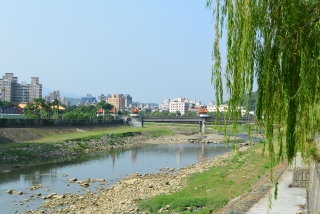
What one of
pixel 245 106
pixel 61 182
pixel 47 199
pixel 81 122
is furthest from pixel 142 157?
pixel 245 106

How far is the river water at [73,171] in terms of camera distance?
23388 millimetres

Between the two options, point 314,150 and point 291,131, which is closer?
point 291,131

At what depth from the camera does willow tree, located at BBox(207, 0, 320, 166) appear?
20.3ft

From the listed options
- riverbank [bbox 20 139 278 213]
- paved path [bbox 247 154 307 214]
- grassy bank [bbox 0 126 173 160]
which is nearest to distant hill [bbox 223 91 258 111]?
paved path [bbox 247 154 307 214]

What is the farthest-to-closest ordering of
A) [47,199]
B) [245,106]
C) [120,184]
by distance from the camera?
[120,184]
[47,199]
[245,106]

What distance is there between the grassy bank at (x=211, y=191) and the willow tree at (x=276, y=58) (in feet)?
31.6

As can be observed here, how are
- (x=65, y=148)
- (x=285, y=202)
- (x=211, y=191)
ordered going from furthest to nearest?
(x=65, y=148)
(x=211, y=191)
(x=285, y=202)

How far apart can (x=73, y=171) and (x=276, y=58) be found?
28.7m

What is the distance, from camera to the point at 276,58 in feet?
21.2

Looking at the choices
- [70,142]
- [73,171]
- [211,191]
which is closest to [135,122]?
[70,142]

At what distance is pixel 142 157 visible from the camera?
4528 cm

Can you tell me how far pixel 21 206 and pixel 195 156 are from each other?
1110 inches

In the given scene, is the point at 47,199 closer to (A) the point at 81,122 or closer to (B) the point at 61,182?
(B) the point at 61,182

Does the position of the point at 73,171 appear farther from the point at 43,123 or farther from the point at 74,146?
the point at 43,123
